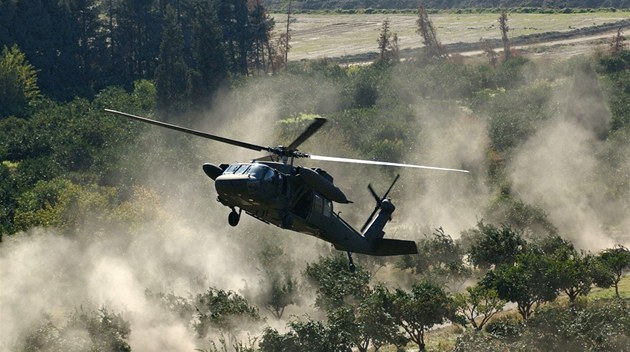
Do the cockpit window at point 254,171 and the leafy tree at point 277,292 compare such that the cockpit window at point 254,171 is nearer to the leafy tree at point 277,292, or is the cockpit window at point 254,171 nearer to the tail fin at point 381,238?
the tail fin at point 381,238

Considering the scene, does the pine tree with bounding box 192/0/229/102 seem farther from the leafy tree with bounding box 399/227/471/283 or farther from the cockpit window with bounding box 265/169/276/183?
the cockpit window with bounding box 265/169/276/183

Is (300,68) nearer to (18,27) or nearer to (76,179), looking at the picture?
(18,27)

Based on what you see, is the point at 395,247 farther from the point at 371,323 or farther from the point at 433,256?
the point at 433,256

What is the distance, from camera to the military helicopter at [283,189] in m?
36.8

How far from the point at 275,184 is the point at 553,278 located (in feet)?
86.5

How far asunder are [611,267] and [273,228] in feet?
79.4

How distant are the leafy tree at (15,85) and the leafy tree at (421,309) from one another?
68389mm

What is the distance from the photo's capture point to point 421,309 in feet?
178

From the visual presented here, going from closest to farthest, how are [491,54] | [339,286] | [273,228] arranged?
1. [339,286]
2. [273,228]
3. [491,54]

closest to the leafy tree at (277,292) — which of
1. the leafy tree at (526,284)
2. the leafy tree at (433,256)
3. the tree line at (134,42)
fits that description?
the leafy tree at (433,256)

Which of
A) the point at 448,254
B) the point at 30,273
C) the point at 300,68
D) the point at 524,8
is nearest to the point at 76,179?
the point at 30,273

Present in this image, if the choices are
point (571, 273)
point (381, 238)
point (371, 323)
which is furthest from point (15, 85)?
point (381, 238)

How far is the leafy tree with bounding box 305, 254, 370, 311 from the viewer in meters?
57.3

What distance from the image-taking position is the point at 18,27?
12644cm
